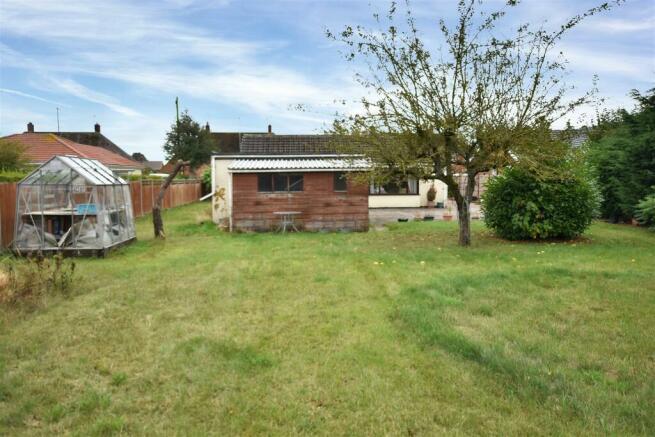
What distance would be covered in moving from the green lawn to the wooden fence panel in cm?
452

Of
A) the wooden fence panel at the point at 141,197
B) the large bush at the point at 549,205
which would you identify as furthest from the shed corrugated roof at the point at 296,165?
the wooden fence panel at the point at 141,197

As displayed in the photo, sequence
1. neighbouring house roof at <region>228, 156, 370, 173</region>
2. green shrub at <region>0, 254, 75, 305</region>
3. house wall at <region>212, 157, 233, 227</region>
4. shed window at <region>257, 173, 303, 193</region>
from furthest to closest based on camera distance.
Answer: house wall at <region>212, 157, 233, 227</region> → shed window at <region>257, 173, 303, 193</region> → neighbouring house roof at <region>228, 156, 370, 173</region> → green shrub at <region>0, 254, 75, 305</region>

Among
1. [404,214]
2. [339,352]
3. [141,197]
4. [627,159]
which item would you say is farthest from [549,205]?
[141,197]

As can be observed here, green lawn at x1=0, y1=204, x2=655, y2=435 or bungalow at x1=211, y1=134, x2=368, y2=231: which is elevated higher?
bungalow at x1=211, y1=134, x2=368, y2=231

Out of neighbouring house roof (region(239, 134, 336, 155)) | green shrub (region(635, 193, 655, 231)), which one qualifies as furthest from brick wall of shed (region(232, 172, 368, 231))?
green shrub (region(635, 193, 655, 231))

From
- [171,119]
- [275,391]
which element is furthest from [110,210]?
[171,119]

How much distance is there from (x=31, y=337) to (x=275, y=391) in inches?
132

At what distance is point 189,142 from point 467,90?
36.4 metres

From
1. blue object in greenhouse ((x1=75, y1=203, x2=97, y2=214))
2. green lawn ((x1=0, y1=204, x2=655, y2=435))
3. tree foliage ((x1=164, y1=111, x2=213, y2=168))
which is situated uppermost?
tree foliage ((x1=164, y1=111, x2=213, y2=168))

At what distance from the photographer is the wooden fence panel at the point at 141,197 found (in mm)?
11969

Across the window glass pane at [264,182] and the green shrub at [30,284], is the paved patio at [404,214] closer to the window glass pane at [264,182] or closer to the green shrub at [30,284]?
the window glass pane at [264,182]

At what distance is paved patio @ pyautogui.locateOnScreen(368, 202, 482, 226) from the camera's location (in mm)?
21031

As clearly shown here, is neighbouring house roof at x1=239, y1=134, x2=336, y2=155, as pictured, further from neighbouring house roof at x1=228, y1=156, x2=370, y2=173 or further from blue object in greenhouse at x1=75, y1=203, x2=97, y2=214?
blue object in greenhouse at x1=75, y1=203, x2=97, y2=214

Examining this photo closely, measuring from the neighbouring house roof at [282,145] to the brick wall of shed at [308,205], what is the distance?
7350 mm
